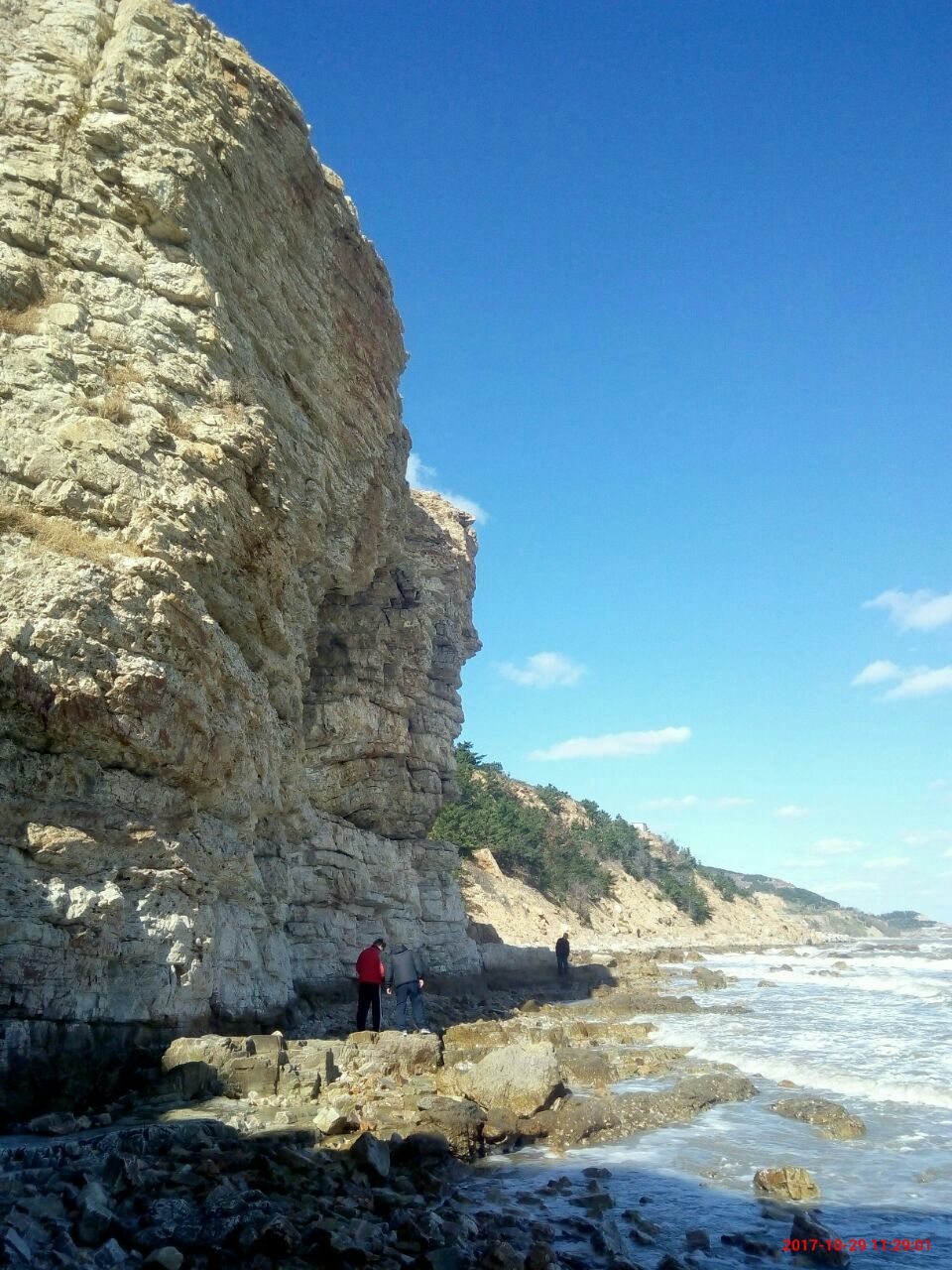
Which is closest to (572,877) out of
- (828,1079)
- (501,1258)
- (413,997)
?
(413,997)

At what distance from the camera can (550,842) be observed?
62.3 m

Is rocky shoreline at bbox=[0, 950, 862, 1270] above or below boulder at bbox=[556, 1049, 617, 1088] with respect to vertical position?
above

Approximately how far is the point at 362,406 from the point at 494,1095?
46.3 ft

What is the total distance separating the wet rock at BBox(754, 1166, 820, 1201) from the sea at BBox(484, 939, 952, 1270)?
0.17 meters

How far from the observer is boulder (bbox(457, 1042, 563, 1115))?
10625 mm

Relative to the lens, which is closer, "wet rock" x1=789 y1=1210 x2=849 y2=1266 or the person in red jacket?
"wet rock" x1=789 y1=1210 x2=849 y2=1266

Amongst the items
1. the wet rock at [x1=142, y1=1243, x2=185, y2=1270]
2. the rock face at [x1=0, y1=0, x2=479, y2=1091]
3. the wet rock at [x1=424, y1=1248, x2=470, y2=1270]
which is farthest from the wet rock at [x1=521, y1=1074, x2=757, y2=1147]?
the wet rock at [x1=142, y1=1243, x2=185, y2=1270]

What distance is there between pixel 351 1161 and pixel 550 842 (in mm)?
55878

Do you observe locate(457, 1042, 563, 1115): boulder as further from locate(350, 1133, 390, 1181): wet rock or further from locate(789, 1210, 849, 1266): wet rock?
locate(789, 1210, 849, 1266): wet rock

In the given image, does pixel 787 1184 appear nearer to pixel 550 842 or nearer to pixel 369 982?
pixel 369 982

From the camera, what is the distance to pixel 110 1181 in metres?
6.80

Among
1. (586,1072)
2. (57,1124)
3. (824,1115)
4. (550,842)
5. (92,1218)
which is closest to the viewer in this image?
(92,1218)
